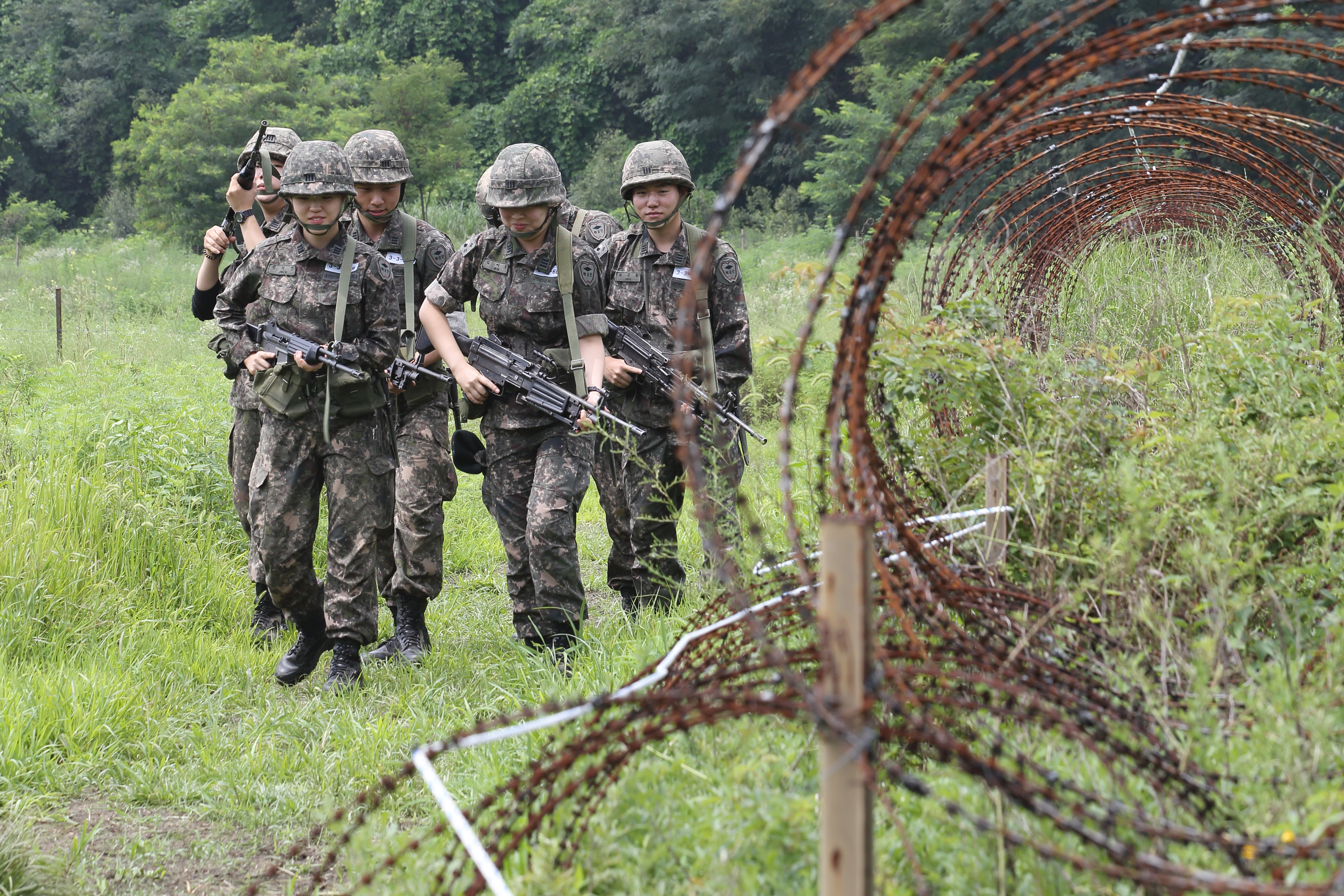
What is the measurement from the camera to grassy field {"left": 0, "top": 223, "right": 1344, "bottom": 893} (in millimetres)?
2404

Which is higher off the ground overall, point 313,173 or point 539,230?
point 313,173

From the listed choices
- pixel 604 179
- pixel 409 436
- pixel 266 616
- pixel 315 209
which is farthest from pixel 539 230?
pixel 604 179

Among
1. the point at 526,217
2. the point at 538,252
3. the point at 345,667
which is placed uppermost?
the point at 526,217

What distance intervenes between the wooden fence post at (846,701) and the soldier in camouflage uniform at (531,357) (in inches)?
124

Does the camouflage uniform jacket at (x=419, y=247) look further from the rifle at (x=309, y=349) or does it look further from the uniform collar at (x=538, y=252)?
the rifle at (x=309, y=349)

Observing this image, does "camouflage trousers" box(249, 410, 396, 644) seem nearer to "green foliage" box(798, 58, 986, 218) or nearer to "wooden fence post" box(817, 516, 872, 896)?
"wooden fence post" box(817, 516, 872, 896)

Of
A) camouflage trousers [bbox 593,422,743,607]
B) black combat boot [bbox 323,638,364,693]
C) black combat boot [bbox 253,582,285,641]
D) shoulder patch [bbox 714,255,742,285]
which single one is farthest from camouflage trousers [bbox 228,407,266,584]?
shoulder patch [bbox 714,255,742,285]

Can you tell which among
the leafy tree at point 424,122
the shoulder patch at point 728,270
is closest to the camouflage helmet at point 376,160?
the shoulder patch at point 728,270

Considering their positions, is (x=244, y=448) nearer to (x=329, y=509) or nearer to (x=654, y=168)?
(x=329, y=509)

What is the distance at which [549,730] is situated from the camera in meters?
3.54

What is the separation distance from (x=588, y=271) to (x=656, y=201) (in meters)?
0.57

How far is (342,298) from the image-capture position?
4.73 metres

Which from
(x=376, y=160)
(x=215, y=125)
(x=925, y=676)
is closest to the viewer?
(x=925, y=676)

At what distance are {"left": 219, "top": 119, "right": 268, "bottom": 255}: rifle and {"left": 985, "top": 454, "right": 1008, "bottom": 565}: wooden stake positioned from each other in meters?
3.87
